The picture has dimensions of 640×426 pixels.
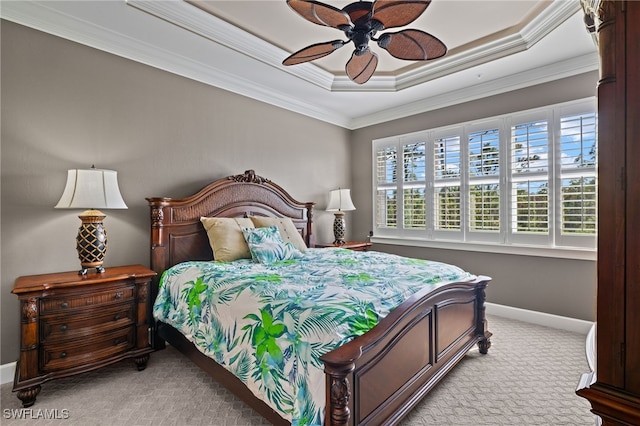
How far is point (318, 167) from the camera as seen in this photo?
4.90 m

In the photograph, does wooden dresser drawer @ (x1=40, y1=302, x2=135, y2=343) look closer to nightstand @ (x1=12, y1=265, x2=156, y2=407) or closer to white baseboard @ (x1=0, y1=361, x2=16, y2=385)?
nightstand @ (x1=12, y1=265, x2=156, y2=407)

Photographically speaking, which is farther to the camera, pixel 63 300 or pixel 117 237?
pixel 117 237

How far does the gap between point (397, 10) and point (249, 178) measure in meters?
2.45

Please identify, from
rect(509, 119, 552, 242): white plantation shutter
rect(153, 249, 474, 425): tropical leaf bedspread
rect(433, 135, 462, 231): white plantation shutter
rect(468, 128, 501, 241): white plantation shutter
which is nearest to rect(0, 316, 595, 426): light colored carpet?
rect(153, 249, 474, 425): tropical leaf bedspread

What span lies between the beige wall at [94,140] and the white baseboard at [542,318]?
344 centimetres

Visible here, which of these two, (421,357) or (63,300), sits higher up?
(63,300)

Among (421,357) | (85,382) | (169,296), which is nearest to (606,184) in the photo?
(421,357)

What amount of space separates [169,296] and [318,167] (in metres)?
2.92

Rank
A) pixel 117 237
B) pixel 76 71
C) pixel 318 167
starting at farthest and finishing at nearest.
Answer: pixel 318 167 < pixel 117 237 < pixel 76 71

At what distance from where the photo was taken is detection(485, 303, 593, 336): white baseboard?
326 centimetres

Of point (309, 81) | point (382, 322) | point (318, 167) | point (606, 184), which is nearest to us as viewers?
point (606, 184)

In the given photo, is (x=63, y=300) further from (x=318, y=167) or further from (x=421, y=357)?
(x=318, y=167)

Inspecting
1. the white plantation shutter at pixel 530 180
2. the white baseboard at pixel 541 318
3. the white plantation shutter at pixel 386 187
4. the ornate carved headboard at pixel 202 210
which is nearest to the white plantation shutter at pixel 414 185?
the white plantation shutter at pixel 386 187

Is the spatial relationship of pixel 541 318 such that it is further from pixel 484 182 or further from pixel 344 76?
pixel 344 76
